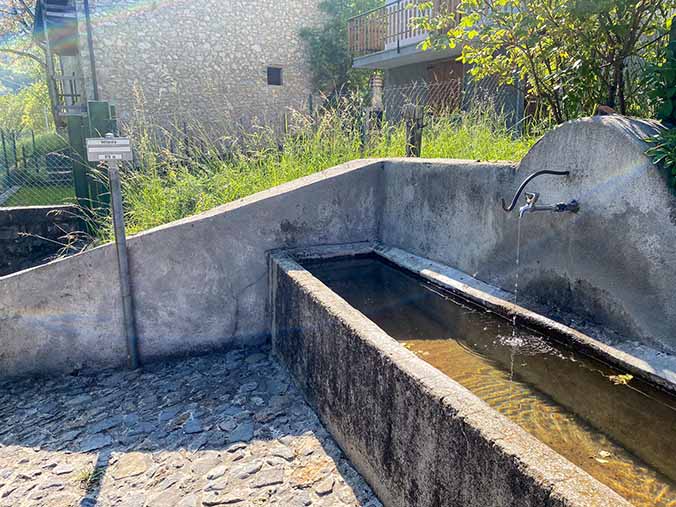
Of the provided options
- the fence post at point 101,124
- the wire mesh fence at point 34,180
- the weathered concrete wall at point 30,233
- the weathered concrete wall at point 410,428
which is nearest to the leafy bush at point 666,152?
the weathered concrete wall at point 410,428

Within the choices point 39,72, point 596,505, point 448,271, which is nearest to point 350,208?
point 448,271

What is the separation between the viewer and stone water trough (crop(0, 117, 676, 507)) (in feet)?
5.81

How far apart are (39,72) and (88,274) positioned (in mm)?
22229

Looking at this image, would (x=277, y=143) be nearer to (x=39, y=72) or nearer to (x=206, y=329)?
(x=206, y=329)

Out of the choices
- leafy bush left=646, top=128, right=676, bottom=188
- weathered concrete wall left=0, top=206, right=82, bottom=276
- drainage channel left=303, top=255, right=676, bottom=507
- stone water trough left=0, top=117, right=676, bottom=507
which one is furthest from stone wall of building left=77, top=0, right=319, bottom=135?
leafy bush left=646, top=128, right=676, bottom=188

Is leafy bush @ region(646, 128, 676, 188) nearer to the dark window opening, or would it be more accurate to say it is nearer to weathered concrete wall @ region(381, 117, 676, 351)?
weathered concrete wall @ region(381, 117, 676, 351)

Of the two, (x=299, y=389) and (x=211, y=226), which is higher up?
(x=211, y=226)

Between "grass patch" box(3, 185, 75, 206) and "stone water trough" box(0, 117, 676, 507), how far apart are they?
16.1 ft

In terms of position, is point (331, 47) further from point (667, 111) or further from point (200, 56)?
point (667, 111)

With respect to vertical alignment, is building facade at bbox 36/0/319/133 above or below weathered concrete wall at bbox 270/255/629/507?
above

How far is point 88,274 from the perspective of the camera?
341 cm

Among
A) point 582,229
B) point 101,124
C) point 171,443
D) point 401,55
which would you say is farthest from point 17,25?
point 582,229

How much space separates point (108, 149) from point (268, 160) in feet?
6.31

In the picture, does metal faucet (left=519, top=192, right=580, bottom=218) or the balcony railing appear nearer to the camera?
metal faucet (left=519, top=192, right=580, bottom=218)
